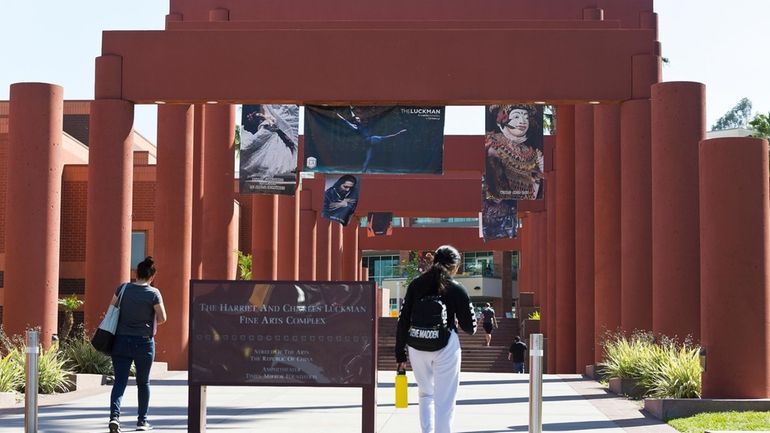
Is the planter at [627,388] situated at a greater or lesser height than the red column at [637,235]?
lesser

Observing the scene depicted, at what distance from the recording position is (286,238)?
39.8 metres

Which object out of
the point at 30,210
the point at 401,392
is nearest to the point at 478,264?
the point at 30,210

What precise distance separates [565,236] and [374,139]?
10.4m

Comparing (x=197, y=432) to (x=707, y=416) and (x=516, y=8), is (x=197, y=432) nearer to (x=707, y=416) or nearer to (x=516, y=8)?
(x=707, y=416)

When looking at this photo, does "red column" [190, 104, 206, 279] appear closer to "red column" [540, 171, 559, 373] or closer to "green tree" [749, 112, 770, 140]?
"red column" [540, 171, 559, 373]

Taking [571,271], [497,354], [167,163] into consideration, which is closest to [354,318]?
[167,163]

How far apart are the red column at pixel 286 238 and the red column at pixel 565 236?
1061cm

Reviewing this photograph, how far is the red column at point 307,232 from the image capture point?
44.3 meters

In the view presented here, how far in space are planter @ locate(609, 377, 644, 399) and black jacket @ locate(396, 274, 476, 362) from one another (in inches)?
319

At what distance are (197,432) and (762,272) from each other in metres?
7.13

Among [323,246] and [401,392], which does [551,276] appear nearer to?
[323,246]

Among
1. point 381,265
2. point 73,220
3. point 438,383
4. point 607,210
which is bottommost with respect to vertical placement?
point 438,383

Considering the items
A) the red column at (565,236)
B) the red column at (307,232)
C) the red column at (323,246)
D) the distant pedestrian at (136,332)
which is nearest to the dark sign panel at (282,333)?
the distant pedestrian at (136,332)

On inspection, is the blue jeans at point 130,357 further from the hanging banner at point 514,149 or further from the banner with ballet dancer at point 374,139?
the hanging banner at point 514,149
